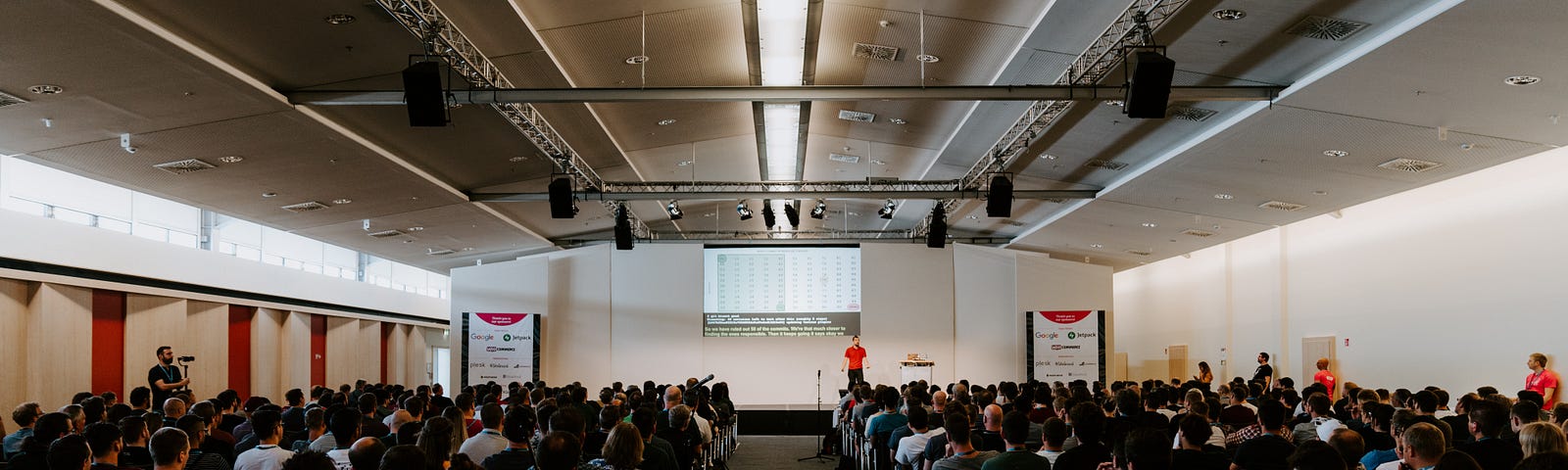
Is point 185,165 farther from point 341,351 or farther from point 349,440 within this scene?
point 341,351

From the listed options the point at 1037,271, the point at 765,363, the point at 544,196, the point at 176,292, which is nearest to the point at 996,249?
the point at 1037,271

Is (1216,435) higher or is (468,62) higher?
(468,62)

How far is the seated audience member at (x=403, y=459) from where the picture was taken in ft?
11.9

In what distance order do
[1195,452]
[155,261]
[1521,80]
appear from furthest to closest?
[155,261] → [1521,80] → [1195,452]

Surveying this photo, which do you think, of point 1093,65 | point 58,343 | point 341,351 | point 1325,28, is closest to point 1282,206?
point 1093,65

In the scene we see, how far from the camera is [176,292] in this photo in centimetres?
1606

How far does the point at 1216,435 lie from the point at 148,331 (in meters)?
14.0

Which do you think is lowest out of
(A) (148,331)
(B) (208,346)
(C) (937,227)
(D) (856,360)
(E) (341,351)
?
(D) (856,360)

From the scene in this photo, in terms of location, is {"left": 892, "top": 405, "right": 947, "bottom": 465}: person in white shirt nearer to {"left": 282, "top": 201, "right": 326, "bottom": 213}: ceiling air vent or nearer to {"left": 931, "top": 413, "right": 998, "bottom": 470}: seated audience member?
{"left": 931, "top": 413, "right": 998, "bottom": 470}: seated audience member

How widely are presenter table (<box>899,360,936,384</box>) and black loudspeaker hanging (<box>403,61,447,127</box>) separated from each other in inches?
501

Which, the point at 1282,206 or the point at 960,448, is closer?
the point at 960,448

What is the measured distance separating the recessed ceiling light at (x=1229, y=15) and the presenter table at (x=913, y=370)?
12176mm

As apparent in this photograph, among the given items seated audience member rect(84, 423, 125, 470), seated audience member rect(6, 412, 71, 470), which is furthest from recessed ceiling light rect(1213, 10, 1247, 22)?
seated audience member rect(6, 412, 71, 470)

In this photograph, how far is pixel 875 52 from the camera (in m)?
10.9
